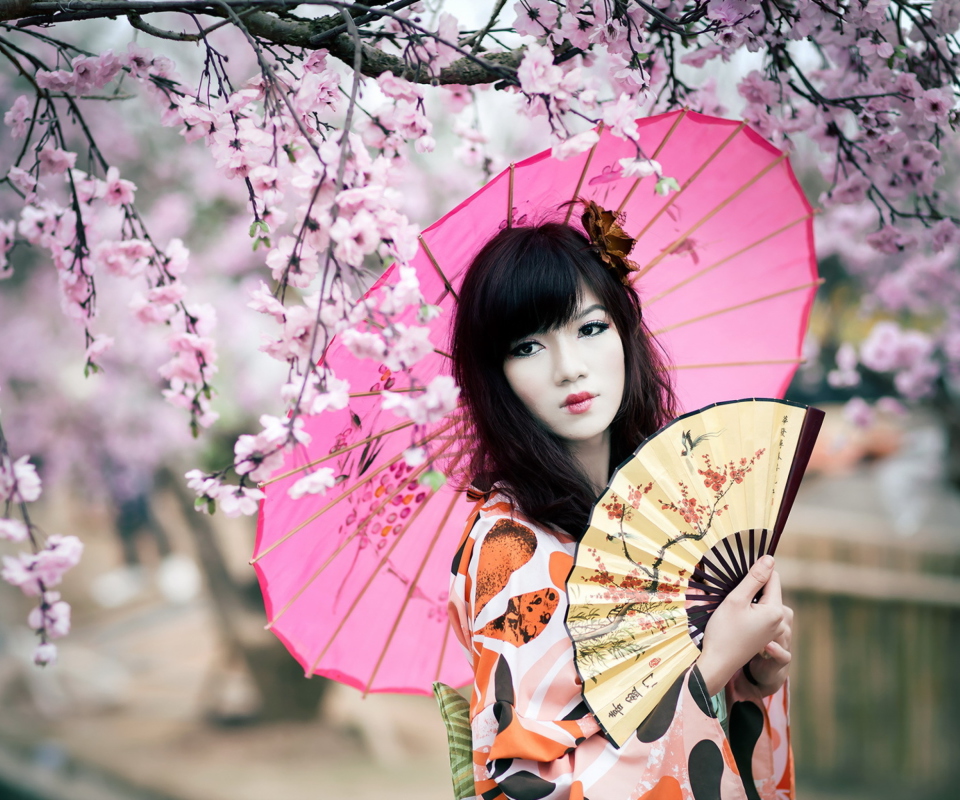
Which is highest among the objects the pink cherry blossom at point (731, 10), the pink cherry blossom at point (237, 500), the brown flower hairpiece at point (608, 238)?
the pink cherry blossom at point (731, 10)

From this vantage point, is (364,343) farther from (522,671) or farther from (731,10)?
(731,10)

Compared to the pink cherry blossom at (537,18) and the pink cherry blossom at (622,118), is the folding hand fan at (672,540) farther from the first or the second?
the pink cherry blossom at (537,18)

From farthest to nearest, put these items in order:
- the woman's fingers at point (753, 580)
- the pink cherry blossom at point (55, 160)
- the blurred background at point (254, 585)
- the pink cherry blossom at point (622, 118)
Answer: the blurred background at point (254, 585) < the pink cherry blossom at point (55, 160) < the woman's fingers at point (753, 580) < the pink cherry blossom at point (622, 118)

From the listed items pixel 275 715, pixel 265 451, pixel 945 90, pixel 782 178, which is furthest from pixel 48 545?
pixel 275 715

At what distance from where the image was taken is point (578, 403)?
162 centimetres

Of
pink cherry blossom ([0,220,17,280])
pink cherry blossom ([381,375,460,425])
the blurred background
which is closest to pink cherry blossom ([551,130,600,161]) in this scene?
pink cherry blossom ([381,375,460,425])

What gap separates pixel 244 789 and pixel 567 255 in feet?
20.3

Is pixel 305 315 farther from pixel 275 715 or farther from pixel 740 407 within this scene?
pixel 275 715

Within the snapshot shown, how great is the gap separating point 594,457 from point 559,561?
31cm

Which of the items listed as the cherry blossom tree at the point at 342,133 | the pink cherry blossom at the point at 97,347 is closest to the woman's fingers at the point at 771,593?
the cherry blossom tree at the point at 342,133

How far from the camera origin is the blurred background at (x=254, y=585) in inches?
213

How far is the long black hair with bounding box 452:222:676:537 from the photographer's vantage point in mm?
1604

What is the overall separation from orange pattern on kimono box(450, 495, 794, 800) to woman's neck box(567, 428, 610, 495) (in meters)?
0.23

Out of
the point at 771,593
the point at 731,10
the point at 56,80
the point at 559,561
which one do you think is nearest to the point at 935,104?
the point at 731,10
